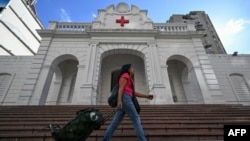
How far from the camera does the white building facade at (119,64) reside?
357 inches

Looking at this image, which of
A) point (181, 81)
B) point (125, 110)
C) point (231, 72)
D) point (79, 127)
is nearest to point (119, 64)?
point (181, 81)

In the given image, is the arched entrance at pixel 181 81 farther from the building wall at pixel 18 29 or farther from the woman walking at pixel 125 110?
the building wall at pixel 18 29

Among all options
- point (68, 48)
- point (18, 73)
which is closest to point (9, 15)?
point (18, 73)

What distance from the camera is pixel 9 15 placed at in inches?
701

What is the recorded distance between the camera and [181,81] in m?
12.3

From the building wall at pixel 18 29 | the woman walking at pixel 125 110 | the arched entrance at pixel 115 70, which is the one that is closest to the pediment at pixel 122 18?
the arched entrance at pixel 115 70

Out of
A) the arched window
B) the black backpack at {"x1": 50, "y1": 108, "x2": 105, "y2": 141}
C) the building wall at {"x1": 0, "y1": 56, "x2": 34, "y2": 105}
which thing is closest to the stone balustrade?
the building wall at {"x1": 0, "y1": 56, "x2": 34, "y2": 105}

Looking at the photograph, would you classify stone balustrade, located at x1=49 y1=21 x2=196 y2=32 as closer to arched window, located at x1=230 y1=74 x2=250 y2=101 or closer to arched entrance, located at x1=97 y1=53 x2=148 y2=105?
arched entrance, located at x1=97 y1=53 x2=148 y2=105

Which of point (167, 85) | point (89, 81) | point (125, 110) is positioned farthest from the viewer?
point (167, 85)

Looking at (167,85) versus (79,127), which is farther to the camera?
(167,85)

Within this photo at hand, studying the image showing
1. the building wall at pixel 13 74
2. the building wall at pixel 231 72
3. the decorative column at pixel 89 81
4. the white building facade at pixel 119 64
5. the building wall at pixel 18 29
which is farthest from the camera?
the building wall at pixel 18 29

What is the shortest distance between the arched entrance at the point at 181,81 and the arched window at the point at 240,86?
2988mm

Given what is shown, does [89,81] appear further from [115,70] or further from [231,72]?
[231,72]

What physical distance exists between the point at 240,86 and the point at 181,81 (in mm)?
4099
